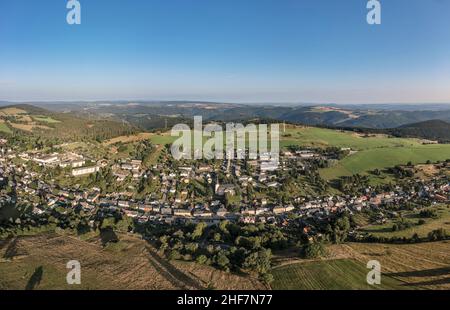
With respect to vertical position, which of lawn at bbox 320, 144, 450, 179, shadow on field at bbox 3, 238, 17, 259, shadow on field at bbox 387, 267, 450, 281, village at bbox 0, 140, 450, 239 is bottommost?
shadow on field at bbox 387, 267, 450, 281

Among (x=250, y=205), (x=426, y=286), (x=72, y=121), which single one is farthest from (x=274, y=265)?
(x=72, y=121)

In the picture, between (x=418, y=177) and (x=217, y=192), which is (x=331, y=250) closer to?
(x=217, y=192)

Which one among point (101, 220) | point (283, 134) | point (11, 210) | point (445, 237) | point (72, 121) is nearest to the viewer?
point (445, 237)

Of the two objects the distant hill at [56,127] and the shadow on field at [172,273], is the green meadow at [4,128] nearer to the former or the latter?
the distant hill at [56,127]

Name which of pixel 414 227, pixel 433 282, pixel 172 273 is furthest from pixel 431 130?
pixel 172 273

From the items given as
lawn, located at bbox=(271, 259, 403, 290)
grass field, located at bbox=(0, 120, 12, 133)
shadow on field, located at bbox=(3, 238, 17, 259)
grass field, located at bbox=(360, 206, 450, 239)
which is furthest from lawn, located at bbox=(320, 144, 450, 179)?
grass field, located at bbox=(0, 120, 12, 133)

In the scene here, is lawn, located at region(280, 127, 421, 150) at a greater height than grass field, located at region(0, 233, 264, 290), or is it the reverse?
lawn, located at region(280, 127, 421, 150)

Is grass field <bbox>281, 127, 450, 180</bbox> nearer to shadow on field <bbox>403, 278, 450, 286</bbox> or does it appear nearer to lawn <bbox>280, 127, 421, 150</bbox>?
lawn <bbox>280, 127, 421, 150</bbox>
